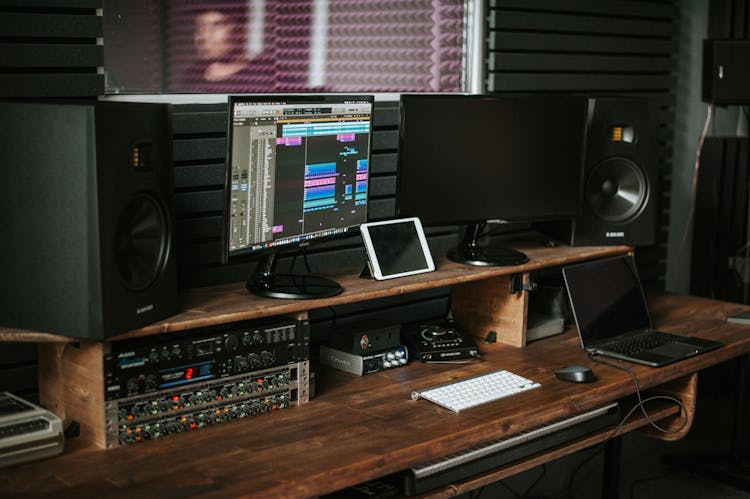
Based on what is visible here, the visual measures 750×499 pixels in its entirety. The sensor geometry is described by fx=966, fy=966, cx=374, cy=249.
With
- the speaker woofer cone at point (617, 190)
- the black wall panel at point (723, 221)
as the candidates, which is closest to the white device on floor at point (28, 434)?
the speaker woofer cone at point (617, 190)

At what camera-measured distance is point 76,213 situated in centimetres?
191

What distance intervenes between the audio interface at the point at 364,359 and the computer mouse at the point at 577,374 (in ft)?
1.42

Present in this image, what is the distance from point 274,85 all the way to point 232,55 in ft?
0.58

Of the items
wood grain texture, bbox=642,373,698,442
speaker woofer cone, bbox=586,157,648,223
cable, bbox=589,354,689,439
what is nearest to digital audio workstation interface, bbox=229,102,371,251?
cable, bbox=589,354,689,439

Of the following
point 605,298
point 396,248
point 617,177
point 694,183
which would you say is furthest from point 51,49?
point 694,183

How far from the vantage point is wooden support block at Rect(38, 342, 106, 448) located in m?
2.02

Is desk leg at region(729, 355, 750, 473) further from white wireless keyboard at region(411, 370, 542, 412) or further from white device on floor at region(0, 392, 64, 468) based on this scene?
white device on floor at region(0, 392, 64, 468)

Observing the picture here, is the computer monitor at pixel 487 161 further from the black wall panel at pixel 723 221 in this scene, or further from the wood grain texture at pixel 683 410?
the black wall panel at pixel 723 221

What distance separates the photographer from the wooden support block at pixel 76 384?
2.02 metres

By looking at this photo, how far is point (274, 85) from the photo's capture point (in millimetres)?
2920

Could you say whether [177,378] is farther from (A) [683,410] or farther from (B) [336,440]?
(A) [683,410]

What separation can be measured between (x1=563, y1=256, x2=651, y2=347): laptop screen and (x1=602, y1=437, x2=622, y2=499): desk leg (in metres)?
0.38

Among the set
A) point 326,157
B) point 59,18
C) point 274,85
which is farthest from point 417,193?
point 59,18

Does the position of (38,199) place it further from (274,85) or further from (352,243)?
(352,243)
